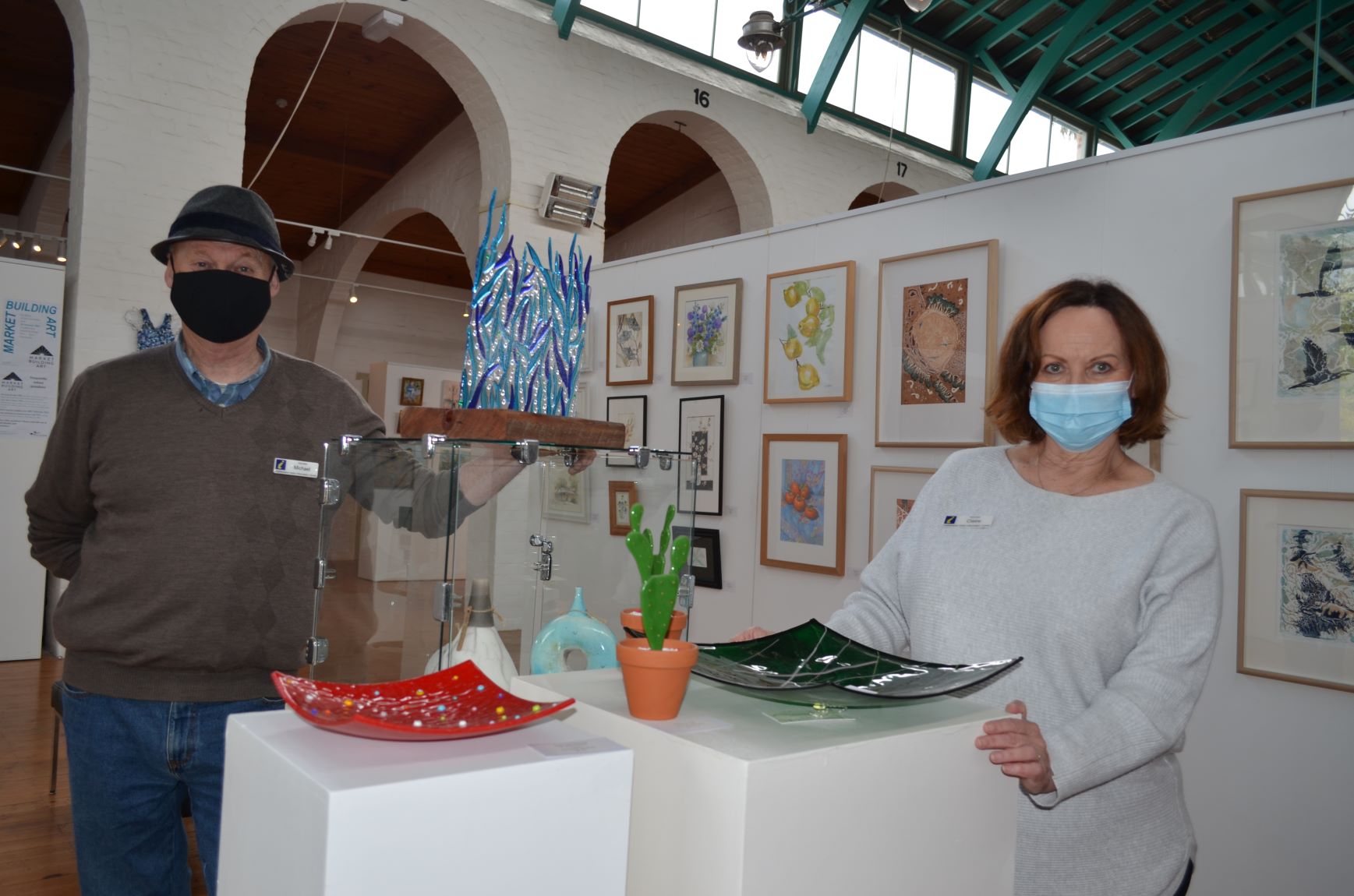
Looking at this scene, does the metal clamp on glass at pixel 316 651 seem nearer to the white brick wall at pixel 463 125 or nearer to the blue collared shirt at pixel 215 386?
the blue collared shirt at pixel 215 386

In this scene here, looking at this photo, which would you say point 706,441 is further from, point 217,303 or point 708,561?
point 217,303

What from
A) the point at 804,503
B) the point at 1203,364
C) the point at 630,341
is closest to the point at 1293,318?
the point at 1203,364

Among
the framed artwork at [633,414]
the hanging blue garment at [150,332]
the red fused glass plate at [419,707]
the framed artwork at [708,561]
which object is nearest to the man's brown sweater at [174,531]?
the red fused glass plate at [419,707]

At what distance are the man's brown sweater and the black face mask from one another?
102mm

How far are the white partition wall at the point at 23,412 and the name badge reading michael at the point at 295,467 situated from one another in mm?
5412

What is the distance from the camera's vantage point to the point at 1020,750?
1.12m

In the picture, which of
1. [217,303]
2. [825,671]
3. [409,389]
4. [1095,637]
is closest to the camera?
[825,671]

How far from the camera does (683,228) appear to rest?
1179cm

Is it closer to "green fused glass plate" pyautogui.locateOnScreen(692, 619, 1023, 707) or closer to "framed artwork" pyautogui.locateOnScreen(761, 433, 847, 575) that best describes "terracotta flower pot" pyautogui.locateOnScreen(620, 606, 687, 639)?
"green fused glass plate" pyautogui.locateOnScreen(692, 619, 1023, 707)

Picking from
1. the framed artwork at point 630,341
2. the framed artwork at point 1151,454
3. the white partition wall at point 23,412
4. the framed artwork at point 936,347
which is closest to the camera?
the framed artwork at point 1151,454

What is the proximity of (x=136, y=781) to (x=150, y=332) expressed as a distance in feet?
17.3

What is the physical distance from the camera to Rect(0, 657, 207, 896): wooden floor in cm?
323

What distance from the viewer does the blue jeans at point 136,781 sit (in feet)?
5.53

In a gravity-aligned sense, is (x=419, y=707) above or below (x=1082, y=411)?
below
